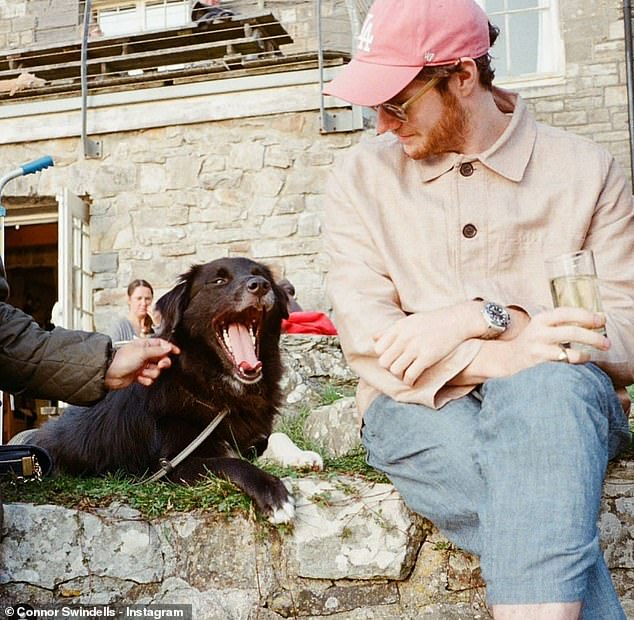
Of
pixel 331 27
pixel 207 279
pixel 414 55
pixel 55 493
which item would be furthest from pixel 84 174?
pixel 414 55

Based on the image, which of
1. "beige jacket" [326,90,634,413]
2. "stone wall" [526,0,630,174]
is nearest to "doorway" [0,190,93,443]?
"beige jacket" [326,90,634,413]

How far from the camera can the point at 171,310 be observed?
3158 millimetres

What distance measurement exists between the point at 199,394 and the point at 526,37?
8191 millimetres

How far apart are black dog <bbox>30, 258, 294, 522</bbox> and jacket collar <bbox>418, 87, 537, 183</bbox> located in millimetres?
1083

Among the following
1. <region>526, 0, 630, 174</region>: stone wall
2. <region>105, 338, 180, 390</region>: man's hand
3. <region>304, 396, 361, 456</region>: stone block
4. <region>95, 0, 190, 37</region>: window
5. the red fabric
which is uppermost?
<region>95, 0, 190, 37</region>: window

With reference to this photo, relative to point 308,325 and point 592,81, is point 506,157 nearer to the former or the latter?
point 308,325

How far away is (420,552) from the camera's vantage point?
6.98 ft

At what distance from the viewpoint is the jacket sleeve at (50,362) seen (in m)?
2.21

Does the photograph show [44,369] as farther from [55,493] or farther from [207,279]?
[207,279]

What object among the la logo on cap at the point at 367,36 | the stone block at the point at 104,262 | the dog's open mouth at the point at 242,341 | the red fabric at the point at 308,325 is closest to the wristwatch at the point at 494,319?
the la logo on cap at the point at 367,36

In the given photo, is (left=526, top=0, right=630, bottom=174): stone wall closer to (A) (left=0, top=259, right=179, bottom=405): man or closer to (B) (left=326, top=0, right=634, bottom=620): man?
(B) (left=326, top=0, right=634, bottom=620): man

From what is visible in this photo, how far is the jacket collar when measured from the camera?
2.01m

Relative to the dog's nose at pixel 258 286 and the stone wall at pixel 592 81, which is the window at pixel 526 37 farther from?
the dog's nose at pixel 258 286

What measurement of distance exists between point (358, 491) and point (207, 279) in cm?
135
